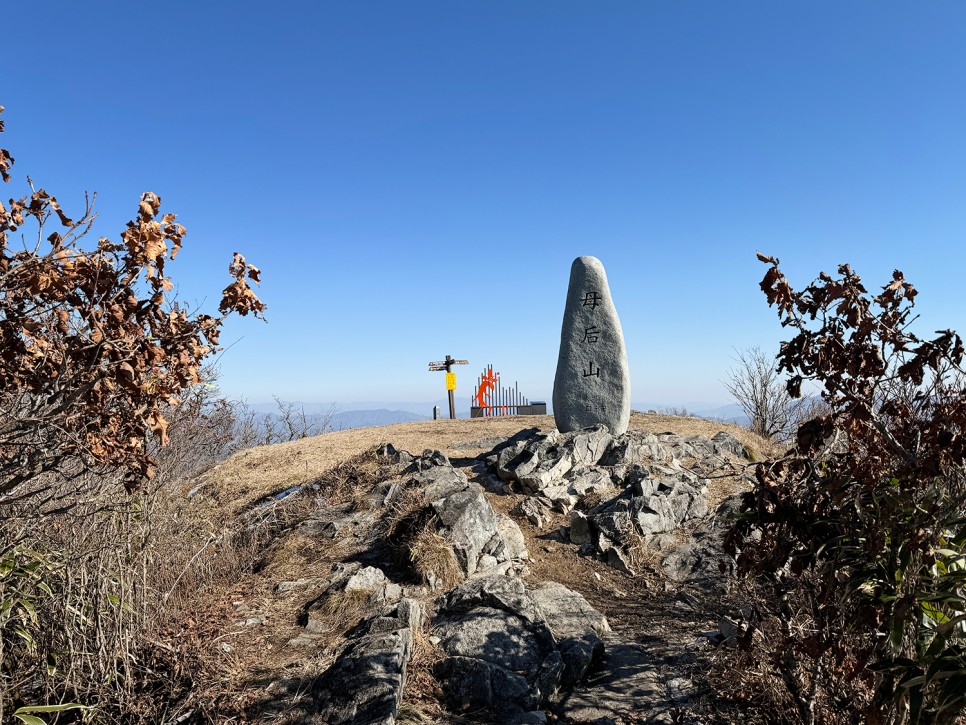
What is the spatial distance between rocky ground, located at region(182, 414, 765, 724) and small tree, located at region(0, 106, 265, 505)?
2301 mm

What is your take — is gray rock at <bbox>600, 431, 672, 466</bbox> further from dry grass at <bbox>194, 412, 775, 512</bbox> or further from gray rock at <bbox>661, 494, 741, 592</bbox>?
gray rock at <bbox>661, 494, 741, 592</bbox>

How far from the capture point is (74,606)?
13.1ft

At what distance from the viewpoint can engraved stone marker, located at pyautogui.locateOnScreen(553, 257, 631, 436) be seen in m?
11.4

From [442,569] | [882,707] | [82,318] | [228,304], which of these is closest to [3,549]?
[82,318]

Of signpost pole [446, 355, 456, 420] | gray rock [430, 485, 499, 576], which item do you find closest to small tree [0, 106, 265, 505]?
gray rock [430, 485, 499, 576]

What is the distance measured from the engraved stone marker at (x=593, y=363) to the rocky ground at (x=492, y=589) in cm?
75

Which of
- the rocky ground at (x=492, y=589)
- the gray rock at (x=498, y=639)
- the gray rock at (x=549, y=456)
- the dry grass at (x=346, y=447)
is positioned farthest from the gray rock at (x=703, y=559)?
the dry grass at (x=346, y=447)

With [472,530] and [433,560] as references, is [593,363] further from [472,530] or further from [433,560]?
[433,560]

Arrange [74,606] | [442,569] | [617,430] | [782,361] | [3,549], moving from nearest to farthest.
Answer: [782,361] < [3,549] < [74,606] < [442,569] < [617,430]

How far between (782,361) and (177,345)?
9.40 ft

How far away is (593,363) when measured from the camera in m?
11.5

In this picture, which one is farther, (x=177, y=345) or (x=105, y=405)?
(x=105, y=405)

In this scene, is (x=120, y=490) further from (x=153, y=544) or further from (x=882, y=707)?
(x=882, y=707)

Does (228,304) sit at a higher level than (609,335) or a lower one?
lower
